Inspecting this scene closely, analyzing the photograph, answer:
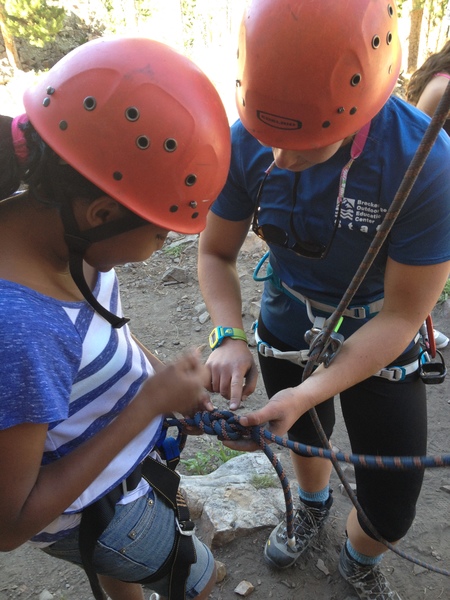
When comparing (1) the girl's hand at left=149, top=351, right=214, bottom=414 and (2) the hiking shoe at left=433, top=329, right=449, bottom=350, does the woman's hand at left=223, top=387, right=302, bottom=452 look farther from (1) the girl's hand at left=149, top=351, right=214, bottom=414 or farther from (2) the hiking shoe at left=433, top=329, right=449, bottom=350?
(2) the hiking shoe at left=433, top=329, right=449, bottom=350

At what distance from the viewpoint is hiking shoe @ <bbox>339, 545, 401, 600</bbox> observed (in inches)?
84.0

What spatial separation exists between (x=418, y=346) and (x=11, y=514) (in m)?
1.41

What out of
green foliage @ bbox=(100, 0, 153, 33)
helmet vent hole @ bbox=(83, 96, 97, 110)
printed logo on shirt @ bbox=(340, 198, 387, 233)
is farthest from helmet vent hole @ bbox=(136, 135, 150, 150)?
green foliage @ bbox=(100, 0, 153, 33)

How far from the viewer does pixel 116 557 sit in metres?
1.41

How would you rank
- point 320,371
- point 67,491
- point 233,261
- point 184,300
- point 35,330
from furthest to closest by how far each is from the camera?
1. point 184,300
2. point 233,261
3. point 320,371
4. point 67,491
5. point 35,330

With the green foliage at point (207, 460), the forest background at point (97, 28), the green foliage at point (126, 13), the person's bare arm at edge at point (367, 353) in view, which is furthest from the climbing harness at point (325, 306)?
the green foliage at point (126, 13)

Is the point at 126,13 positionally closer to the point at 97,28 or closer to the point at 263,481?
the point at 97,28

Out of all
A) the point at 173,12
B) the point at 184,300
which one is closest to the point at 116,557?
the point at 184,300

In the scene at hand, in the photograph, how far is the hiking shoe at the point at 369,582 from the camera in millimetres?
2135

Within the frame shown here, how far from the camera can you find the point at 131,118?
1.15 m

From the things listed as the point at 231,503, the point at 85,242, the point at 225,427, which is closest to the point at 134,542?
the point at 225,427

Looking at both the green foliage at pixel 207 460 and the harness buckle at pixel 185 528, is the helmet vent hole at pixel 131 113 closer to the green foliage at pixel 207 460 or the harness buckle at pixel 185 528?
the harness buckle at pixel 185 528

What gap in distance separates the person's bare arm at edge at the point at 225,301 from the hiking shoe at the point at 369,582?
1.03m

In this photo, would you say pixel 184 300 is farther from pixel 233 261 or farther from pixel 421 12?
pixel 421 12
